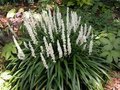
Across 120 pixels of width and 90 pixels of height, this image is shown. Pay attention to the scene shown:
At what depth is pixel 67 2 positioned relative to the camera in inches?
296

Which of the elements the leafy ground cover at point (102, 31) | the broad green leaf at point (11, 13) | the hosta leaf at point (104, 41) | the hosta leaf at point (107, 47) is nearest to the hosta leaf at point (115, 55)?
the leafy ground cover at point (102, 31)

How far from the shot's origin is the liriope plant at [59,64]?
5211mm

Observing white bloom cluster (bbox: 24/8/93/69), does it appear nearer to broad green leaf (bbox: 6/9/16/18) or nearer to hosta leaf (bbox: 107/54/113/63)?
hosta leaf (bbox: 107/54/113/63)

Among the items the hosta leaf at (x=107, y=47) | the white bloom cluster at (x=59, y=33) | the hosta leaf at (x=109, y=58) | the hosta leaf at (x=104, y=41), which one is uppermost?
the white bloom cluster at (x=59, y=33)

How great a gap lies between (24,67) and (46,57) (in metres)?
0.47

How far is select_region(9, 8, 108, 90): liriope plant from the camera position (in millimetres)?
5211

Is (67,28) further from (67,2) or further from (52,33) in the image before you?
(67,2)

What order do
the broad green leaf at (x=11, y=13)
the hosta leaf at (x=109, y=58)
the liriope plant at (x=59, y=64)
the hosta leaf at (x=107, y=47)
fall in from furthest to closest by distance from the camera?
the broad green leaf at (x=11, y=13) < the hosta leaf at (x=107, y=47) < the hosta leaf at (x=109, y=58) < the liriope plant at (x=59, y=64)

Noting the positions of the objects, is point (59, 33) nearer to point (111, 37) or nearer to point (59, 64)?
point (59, 64)

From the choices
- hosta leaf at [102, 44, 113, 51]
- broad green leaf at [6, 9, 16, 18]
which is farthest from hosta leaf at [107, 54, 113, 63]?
broad green leaf at [6, 9, 16, 18]

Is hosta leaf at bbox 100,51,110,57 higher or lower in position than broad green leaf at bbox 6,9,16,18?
lower

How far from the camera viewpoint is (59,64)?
17.6ft

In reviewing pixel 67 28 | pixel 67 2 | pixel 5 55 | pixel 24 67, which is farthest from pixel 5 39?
pixel 67 2

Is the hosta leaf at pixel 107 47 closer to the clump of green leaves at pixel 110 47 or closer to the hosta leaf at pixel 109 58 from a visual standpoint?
the clump of green leaves at pixel 110 47
